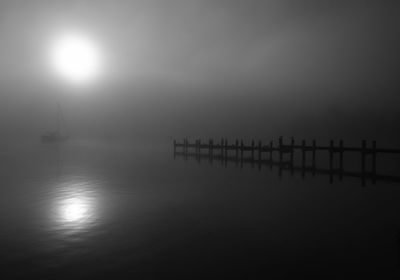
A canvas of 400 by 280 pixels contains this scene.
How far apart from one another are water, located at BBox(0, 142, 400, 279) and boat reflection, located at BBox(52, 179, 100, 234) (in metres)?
0.05

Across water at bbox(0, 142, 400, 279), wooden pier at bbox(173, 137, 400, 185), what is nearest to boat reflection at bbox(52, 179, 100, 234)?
water at bbox(0, 142, 400, 279)

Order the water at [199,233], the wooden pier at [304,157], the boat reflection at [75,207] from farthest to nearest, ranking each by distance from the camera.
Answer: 1. the wooden pier at [304,157]
2. the boat reflection at [75,207]
3. the water at [199,233]

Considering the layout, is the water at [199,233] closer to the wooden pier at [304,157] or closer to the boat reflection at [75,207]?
the boat reflection at [75,207]

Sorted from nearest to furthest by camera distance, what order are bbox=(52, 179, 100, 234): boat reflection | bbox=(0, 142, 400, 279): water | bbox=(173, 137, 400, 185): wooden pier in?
bbox=(0, 142, 400, 279): water < bbox=(52, 179, 100, 234): boat reflection < bbox=(173, 137, 400, 185): wooden pier

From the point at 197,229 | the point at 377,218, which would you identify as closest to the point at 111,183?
the point at 197,229

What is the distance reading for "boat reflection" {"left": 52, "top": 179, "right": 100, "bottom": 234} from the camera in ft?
41.1

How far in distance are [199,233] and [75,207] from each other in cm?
787

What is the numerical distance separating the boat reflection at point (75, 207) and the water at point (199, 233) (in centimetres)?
5

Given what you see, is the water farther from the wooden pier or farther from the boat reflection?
the wooden pier

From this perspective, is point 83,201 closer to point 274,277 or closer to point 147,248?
point 147,248

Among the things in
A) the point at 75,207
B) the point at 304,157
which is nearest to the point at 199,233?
the point at 75,207

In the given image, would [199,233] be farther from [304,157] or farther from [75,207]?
[304,157]

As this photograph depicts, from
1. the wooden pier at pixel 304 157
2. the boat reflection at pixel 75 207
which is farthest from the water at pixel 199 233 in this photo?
the wooden pier at pixel 304 157

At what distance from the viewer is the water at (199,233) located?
8484mm
